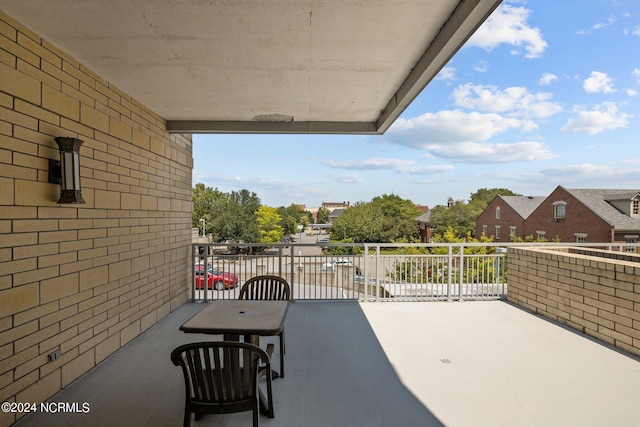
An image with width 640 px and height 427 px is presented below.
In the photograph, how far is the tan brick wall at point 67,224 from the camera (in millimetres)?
2104

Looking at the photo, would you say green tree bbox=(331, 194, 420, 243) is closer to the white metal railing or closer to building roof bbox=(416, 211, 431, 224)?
building roof bbox=(416, 211, 431, 224)

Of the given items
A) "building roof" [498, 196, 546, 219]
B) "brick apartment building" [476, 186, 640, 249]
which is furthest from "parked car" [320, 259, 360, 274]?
"building roof" [498, 196, 546, 219]

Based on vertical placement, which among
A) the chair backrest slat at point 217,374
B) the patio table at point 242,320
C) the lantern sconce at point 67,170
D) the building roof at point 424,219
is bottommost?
the chair backrest slat at point 217,374

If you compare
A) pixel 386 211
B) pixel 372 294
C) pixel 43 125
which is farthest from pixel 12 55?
pixel 386 211

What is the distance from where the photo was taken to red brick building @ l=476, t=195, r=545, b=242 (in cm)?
2331

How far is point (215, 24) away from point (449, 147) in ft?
157

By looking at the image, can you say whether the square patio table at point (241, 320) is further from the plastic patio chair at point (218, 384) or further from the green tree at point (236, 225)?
the green tree at point (236, 225)

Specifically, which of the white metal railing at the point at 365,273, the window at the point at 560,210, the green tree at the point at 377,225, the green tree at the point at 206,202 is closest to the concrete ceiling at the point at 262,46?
the white metal railing at the point at 365,273

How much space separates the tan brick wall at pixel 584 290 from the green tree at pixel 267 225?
29808 mm

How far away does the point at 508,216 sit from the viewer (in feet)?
80.2

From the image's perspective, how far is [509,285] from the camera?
17.1ft

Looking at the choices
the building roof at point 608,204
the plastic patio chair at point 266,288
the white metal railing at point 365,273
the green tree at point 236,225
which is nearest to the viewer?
the plastic patio chair at point 266,288

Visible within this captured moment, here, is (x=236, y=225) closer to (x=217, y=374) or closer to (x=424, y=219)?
(x=424, y=219)

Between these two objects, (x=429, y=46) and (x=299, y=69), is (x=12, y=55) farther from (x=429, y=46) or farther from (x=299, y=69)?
(x=429, y=46)
